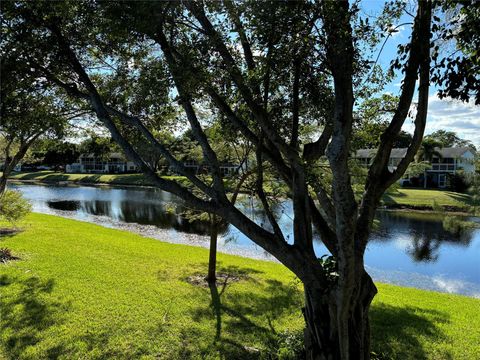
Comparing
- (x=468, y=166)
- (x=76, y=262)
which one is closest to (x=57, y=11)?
(x=76, y=262)

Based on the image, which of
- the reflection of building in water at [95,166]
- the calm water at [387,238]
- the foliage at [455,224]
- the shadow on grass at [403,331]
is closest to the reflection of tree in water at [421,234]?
the calm water at [387,238]

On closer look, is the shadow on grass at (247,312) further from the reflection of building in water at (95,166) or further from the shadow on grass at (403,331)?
the reflection of building in water at (95,166)

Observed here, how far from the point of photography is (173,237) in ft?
70.0

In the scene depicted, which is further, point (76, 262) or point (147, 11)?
point (76, 262)

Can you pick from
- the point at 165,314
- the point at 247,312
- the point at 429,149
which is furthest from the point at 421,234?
the point at 429,149

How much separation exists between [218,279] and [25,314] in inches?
198

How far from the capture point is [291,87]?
17.8 ft

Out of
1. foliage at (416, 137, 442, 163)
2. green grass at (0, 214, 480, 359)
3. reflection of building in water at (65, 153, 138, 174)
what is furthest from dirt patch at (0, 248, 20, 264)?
reflection of building in water at (65, 153, 138, 174)

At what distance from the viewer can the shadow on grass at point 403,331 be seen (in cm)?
640

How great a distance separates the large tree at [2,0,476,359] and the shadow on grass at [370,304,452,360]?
6.43 ft

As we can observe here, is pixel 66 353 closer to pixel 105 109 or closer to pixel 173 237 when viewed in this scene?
pixel 105 109

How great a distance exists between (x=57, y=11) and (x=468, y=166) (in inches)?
2230

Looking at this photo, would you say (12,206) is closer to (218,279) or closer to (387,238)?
(218,279)

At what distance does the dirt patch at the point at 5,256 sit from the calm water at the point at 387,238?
453 cm
